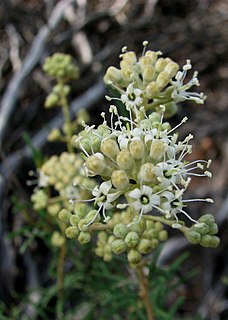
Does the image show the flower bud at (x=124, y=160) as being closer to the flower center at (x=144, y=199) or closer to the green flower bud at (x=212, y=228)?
the flower center at (x=144, y=199)

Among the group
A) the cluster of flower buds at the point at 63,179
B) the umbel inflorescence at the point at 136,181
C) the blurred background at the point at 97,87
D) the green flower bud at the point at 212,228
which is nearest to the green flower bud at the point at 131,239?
the umbel inflorescence at the point at 136,181

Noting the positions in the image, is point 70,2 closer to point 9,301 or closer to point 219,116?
point 219,116

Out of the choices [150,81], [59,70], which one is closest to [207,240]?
[150,81]

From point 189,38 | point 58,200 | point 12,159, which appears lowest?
point 189,38

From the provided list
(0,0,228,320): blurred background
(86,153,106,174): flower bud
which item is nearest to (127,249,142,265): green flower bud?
(86,153,106,174): flower bud

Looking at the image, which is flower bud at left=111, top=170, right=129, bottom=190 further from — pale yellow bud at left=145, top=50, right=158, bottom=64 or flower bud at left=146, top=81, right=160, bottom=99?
pale yellow bud at left=145, top=50, right=158, bottom=64

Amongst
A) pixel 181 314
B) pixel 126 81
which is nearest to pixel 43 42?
pixel 126 81
